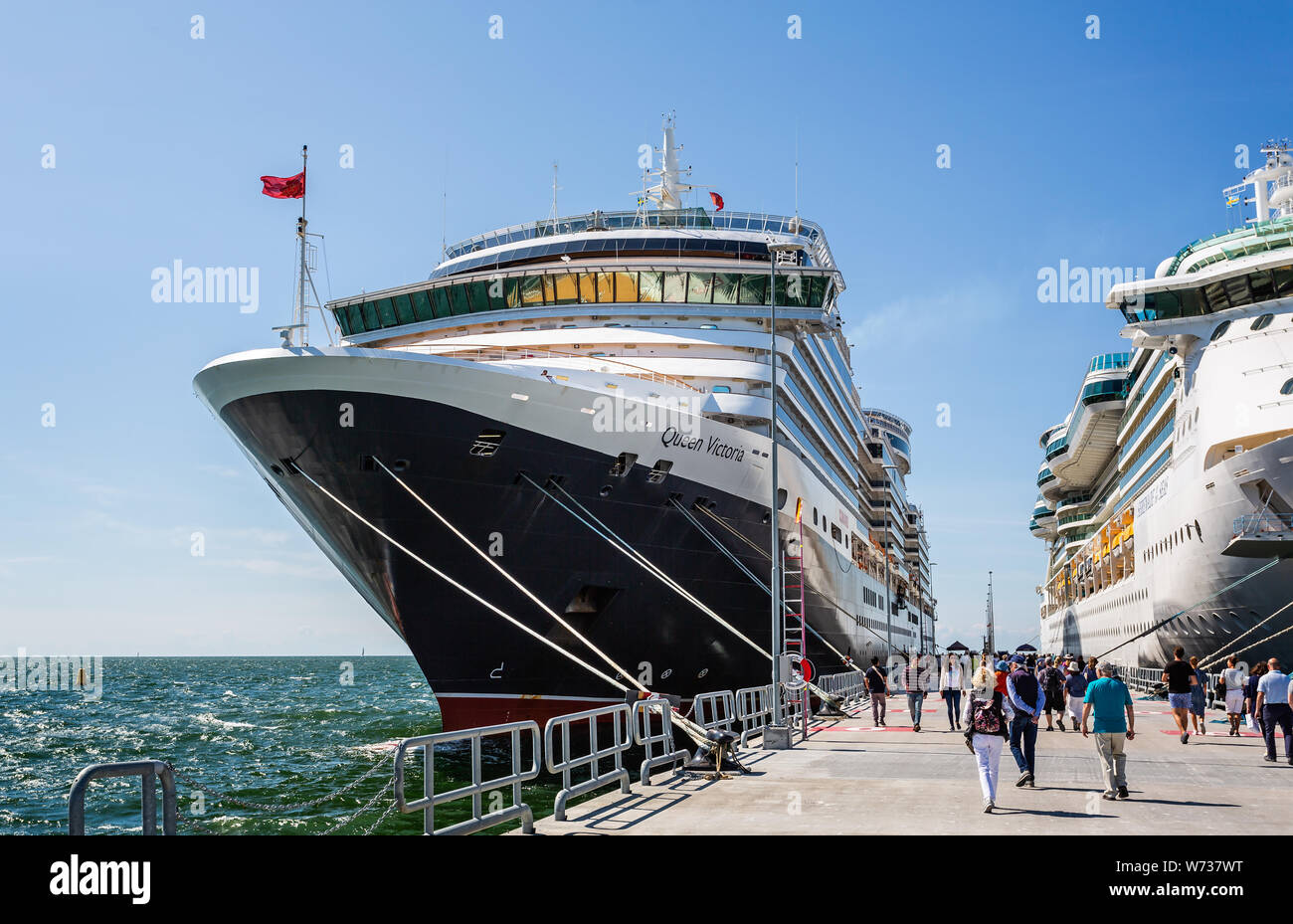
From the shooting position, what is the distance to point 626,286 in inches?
1014

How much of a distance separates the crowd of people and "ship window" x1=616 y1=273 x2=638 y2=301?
10667 mm

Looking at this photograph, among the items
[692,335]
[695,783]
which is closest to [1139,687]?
[692,335]

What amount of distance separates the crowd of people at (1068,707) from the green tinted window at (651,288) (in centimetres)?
1037

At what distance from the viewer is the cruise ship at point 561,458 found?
18.2 metres

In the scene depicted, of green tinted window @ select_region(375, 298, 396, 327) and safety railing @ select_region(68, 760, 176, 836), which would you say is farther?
green tinted window @ select_region(375, 298, 396, 327)

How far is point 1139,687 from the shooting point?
116 ft

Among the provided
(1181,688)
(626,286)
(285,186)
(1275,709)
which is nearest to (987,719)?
(1275,709)

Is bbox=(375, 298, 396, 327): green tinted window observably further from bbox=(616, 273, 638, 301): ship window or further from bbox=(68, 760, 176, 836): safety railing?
bbox=(68, 760, 176, 836): safety railing

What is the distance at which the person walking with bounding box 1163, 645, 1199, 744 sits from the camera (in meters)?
17.8

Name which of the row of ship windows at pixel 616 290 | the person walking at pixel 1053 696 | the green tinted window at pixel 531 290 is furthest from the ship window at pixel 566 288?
the person walking at pixel 1053 696
